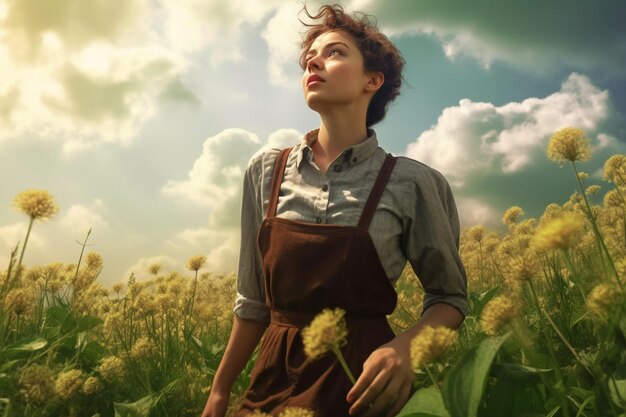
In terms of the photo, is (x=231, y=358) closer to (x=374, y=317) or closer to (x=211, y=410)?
(x=211, y=410)

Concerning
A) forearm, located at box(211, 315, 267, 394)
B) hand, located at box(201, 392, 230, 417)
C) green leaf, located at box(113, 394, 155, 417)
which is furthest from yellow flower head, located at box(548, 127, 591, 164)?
green leaf, located at box(113, 394, 155, 417)

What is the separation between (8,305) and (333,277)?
126 cm

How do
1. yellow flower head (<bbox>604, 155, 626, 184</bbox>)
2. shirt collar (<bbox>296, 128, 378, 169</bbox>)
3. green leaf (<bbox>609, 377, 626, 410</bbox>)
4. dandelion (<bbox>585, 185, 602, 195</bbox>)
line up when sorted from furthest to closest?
dandelion (<bbox>585, 185, 602, 195</bbox>), yellow flower head (<bbox>604, 155, 626, 184</bbox>), shirt collar (<bbox>296, 128, 378, 169</bbox>), green leaf (<bbox>609, 377, 626, 410</bbox>)

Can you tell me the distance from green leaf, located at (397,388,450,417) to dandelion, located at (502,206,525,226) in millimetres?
2710

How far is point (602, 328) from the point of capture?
72.5 inches

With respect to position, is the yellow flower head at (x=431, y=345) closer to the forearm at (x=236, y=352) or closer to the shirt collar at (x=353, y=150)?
the shirt collar at (x=353, y=150)

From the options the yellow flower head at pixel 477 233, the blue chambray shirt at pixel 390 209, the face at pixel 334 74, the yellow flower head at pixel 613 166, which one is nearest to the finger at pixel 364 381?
the blue chambray shirt at pixel 390 209

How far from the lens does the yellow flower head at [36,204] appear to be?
2035mm

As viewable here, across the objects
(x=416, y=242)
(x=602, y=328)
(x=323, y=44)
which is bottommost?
(x=602, y=328)

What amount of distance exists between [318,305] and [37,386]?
916 mm

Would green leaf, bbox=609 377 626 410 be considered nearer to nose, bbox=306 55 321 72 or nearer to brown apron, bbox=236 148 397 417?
brown apron, bbox=236 148 397 417

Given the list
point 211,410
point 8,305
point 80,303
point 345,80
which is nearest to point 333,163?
point 345,80

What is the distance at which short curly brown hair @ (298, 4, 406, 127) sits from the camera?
263 cm

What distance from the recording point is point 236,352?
235cm
